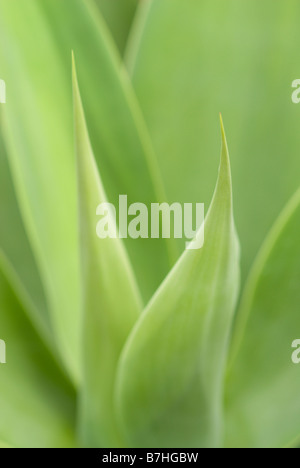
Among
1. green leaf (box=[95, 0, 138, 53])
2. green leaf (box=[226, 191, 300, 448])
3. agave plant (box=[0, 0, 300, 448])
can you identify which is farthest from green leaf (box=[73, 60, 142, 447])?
green leaf (box=[95, 0, 138, 53])

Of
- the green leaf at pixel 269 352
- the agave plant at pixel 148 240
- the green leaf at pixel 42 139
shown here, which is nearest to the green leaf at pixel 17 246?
the agave plant at pixel 148 240

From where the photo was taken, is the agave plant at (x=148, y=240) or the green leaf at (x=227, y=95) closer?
the agave plant at (x=148, y=240)

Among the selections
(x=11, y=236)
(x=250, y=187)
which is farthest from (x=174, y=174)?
(x=11, y=236)
